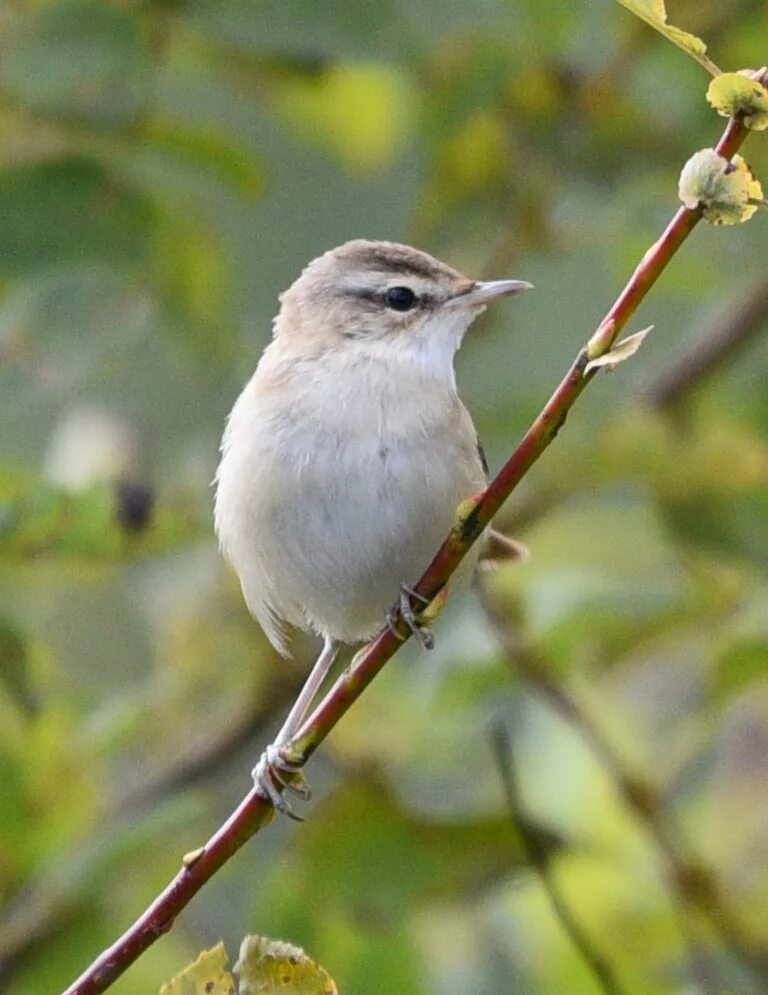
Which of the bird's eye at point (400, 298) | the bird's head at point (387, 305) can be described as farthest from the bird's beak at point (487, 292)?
the bird's eye at point (400, 298)

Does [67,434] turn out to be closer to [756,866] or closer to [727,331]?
[727,331]

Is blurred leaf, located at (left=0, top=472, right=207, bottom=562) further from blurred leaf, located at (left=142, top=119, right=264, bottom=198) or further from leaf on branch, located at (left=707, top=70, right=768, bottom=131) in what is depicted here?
leaf on branch, located at (left=707, top=70, right=768, bottom=131)

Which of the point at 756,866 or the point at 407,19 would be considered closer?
the point at 407,19

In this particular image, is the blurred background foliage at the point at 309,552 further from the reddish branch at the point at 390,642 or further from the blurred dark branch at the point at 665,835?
the reddish branch at the point at 390,642

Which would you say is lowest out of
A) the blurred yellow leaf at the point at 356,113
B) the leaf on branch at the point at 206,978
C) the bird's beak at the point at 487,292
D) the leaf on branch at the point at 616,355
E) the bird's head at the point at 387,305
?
the leaf on branch at the point at 206,978

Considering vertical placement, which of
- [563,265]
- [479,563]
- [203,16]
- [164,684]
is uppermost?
[203,16]

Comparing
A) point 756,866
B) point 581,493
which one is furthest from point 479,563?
point 756,866
